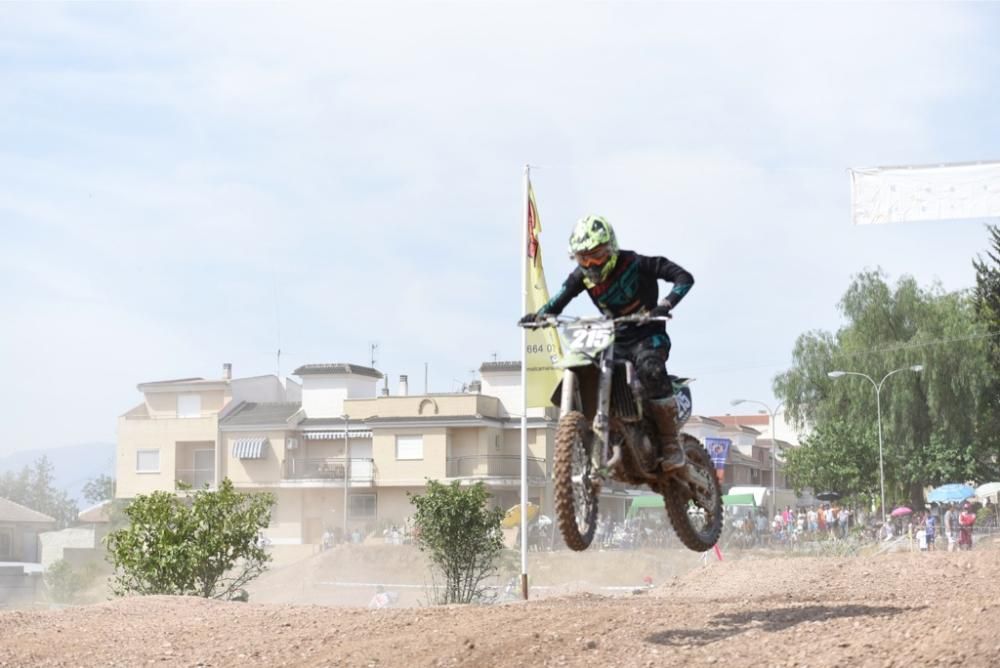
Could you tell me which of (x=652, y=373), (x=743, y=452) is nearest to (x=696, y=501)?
(x=652, y=373)

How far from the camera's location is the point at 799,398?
74.2 m

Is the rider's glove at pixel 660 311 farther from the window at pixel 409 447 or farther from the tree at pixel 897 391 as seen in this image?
the window at pixel 409 447

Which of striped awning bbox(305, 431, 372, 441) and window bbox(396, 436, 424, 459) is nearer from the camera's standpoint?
window bbox(396, 436, 424, 459)

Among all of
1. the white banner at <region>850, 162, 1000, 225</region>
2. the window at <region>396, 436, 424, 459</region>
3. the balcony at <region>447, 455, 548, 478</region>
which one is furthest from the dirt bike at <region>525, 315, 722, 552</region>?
the window at <region>396, 436, 424, 459</region>

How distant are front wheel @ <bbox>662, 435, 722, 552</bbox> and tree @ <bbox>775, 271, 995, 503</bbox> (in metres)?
55.8

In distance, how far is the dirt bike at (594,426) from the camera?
37.7 feet

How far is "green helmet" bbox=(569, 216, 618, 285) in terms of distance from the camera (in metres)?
12.1

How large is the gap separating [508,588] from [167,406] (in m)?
52.1

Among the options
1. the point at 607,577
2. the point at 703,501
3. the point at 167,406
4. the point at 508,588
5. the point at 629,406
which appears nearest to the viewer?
the point at 629,406

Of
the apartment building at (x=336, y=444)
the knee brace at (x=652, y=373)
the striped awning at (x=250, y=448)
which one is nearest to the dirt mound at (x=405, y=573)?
the apartment building at (x=336, y=444)

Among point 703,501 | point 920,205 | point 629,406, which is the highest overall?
point 920,205

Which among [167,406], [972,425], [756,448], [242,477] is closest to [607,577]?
[972,425]

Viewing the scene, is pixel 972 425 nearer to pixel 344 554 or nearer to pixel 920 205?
pixel 344 554

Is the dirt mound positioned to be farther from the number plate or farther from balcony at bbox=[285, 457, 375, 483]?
the number plate
